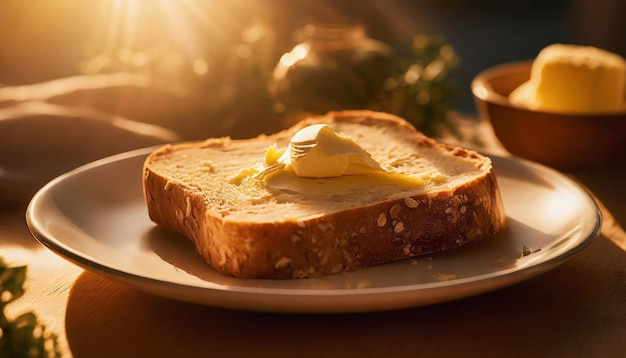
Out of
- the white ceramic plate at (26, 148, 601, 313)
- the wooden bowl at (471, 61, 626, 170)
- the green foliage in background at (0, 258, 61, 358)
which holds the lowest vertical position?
the wooden bowl at (471, 61, 626, 170)

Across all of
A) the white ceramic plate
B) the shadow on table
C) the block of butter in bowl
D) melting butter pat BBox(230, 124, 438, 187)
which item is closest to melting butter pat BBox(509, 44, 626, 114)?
the block of butter in bowl

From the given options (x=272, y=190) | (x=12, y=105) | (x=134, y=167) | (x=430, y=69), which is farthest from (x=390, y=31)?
(x=272, y=190)

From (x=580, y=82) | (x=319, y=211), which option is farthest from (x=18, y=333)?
(x=580, y=82)

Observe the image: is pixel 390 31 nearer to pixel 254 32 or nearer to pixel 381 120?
pixel 254 32

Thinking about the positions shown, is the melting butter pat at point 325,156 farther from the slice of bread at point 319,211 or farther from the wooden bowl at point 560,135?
the wooden bowl at point 560,135

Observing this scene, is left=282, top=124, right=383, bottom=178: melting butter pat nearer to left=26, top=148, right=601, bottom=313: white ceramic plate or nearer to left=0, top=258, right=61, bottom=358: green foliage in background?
left=26, top=148, right=601, bottom=313: white ceramic plate

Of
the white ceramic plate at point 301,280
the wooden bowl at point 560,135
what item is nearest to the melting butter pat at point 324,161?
the white ceramic plate at point 301,280

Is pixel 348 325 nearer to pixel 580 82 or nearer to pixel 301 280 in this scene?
pixel 301 280
